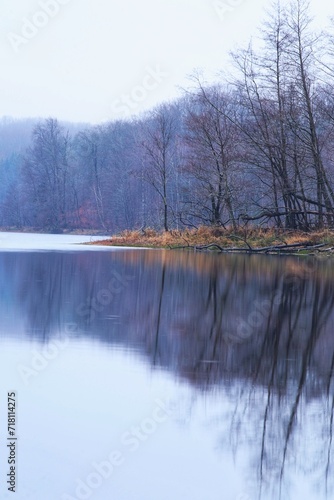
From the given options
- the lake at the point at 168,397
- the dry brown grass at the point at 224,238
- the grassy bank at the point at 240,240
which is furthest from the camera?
the dry brown grass at the point at 224,238

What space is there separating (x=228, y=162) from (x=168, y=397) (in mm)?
31328

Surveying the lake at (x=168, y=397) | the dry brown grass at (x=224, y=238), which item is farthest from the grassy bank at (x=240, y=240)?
the lake at (x=168, y=397)

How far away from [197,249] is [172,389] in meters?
27.3

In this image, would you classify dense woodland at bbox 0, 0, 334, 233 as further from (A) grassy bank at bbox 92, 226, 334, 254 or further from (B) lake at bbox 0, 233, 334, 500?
(B) lake at bbox 0, 233, 334, 500

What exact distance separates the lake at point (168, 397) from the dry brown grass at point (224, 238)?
1797 centimetres

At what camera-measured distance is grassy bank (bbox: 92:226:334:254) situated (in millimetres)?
29516

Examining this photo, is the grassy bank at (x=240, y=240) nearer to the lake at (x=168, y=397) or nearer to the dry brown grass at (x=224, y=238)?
the dry brown grass at (x=224, y=238)

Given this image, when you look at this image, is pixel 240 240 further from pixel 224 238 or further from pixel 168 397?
pixel 168 397

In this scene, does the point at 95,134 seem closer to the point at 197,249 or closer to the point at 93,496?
the point at 197,249

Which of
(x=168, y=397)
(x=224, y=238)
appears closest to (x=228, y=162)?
(x=224, y=238)

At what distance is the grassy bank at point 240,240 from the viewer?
2952 cm

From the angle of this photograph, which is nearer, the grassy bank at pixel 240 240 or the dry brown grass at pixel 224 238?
the grassy bank at pixel 240 240

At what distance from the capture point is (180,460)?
466 centimetres

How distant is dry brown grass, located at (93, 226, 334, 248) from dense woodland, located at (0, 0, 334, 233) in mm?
814
